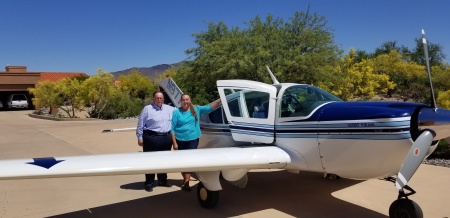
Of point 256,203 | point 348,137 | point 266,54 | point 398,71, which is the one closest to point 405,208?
point 348,137

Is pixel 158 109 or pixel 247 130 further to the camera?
pixel 158 109

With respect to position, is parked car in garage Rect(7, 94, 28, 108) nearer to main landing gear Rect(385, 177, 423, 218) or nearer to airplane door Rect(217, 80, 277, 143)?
airplane door Rect(217, 80, 277, 143)

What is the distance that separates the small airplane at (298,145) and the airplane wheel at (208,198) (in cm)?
2

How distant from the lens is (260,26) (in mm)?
20125

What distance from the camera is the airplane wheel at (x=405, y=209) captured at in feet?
13.0

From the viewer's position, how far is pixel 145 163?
13.8ft

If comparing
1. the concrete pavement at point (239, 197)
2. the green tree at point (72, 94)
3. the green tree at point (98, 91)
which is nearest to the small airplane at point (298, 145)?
the concrete pavement at point (239, 197)

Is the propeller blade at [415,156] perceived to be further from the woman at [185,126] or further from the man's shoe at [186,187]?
the man's shoe at [186,187]

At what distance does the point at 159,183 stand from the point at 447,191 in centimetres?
470

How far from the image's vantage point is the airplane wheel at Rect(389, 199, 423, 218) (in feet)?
13.0

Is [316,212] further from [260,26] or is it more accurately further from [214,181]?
[260,26]

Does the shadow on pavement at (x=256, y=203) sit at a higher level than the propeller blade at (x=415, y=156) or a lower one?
lower

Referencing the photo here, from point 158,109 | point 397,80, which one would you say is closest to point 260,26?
point 158,109

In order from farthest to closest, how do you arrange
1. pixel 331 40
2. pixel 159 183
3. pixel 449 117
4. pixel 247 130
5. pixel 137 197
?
pixel 331 40 → pixel 159 183 → pixel 137 197 → pixel 247 130 → pixel 449 117
